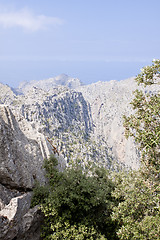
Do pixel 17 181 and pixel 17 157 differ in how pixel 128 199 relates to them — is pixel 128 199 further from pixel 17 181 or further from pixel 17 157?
pixel 17 157

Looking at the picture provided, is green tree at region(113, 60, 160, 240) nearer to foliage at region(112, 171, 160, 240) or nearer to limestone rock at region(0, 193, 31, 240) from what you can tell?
foliage at region(112, 171, 160, 240)

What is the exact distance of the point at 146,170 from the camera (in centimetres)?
1655

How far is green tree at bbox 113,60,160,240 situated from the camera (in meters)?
13.7

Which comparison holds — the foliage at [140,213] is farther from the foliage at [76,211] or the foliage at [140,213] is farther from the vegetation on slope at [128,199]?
the foliage at [76,211]

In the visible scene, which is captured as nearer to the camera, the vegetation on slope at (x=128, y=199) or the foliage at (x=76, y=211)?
the vegetation on slope at (x=128, y=199)

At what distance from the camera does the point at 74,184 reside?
62.5ft

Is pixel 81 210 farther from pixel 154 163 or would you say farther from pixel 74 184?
pixel 154 163

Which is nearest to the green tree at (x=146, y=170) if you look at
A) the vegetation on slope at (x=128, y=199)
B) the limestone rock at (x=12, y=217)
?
the vegetation on slope at (x=128, y=199)

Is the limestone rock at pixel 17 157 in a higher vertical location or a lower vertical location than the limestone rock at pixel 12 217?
higher

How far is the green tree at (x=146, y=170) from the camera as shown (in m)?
13.7

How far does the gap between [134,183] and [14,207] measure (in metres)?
12.3

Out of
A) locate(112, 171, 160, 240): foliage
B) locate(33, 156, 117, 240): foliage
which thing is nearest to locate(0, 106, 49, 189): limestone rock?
locate(33, 156, 117, 240): foliage

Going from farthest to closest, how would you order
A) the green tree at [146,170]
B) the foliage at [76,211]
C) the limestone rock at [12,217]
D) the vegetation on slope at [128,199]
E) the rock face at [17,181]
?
the foliage at [76,211] → the rock face at [17,181] → the limestone rock at [12,217] → the vegetation on slope at [128,199] → the green tree at [146,170]

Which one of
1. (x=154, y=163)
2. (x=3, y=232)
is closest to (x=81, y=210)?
(x=3, y=232)
